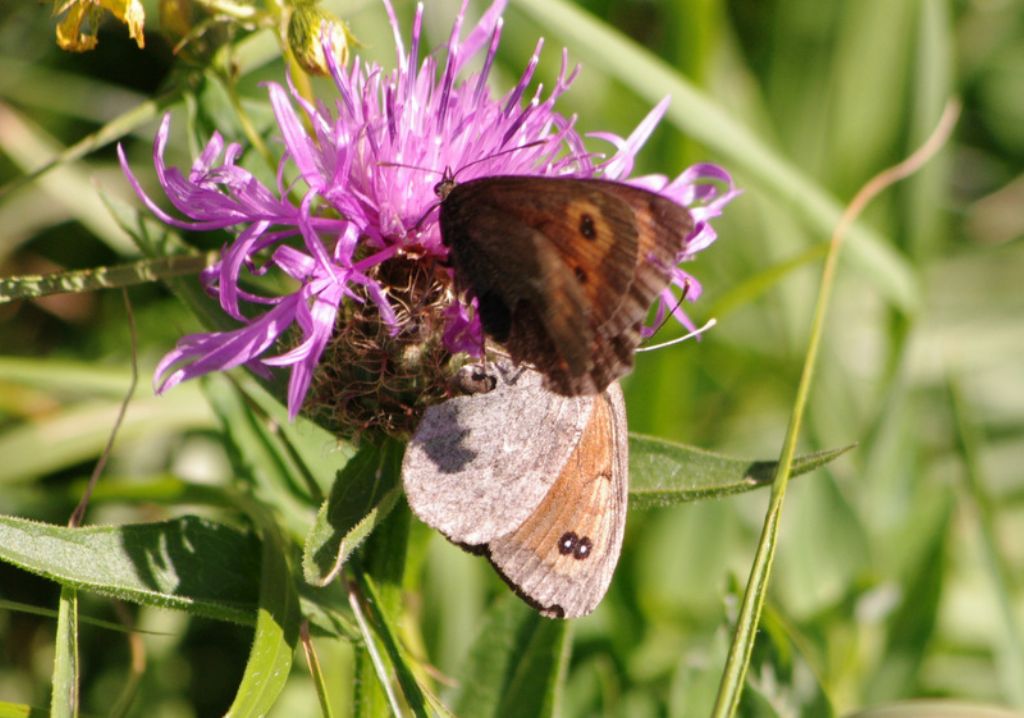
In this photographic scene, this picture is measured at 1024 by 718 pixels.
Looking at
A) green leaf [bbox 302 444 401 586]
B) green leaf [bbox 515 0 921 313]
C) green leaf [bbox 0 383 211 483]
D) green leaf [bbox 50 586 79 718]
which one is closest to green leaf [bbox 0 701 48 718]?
green leaf [bbox 50 586 79 718]

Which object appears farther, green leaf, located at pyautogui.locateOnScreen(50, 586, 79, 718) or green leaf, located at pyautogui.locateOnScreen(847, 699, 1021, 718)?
green leaf, located at pyautogui.locateOnScreen(847, 699, 1021, 718)

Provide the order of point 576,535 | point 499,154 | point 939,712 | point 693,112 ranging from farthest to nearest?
point 693,112, point 939,712, point 499,154, point 576,535

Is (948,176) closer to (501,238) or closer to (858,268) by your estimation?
(858,268)

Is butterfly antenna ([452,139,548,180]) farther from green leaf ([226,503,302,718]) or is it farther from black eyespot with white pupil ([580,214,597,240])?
green leaf ([226,503,302,718])

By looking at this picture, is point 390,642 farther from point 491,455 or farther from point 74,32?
point 74,32

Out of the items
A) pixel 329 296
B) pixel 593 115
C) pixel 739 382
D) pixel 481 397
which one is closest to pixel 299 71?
pixel 329 296

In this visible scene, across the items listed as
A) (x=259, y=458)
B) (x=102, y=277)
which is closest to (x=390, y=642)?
(x=259, y=458)

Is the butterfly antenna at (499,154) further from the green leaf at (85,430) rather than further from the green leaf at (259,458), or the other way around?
the green leaf at (85,430)
